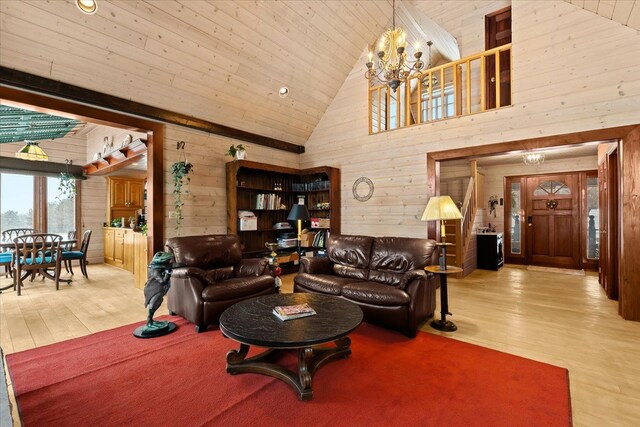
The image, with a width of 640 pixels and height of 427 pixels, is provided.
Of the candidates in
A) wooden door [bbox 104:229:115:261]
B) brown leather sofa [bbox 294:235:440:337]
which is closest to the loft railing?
brown leather sofa [bbox 294:235:440:337]

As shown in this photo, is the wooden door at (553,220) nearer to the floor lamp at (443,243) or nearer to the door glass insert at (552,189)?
the door glass insert at (552,189)

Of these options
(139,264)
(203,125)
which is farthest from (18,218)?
(203,125)

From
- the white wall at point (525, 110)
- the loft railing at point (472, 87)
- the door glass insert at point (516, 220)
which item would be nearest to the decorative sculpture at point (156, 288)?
the white wall at point (525, 110)

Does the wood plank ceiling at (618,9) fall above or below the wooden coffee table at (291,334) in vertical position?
above

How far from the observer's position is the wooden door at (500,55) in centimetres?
467

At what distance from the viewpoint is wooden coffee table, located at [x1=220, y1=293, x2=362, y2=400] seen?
6.35 ft

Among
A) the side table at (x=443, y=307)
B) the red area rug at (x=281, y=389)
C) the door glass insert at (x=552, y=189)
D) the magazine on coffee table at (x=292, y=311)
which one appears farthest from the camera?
the door glass insert at (x=552, y=189)

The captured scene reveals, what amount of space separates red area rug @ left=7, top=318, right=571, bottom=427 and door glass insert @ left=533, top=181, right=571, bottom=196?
6.11 meters

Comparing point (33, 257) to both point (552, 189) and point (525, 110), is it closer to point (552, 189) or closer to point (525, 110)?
point (525, 110)

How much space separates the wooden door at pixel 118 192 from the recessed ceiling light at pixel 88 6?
560 centimetres

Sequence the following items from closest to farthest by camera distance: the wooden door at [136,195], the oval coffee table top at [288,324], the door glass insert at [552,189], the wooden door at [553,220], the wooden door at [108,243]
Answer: the oval coffee table top at [288,324]
the wooden door at [553,220]
the door glass insert at [552,189]
the wooden door at [108,243]
the wooden door at [136,195]

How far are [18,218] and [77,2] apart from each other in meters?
6.27

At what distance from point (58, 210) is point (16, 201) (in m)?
0.75

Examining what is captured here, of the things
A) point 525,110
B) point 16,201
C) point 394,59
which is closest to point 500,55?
point 525,110
